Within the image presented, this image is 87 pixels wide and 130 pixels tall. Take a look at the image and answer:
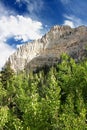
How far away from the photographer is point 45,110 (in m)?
46.0

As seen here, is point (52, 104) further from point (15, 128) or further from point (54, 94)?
point (15, 128)

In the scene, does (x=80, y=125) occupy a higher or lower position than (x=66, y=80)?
lower

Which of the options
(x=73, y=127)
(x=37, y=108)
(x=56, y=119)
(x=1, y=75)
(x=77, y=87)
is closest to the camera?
(x=73, y=127)

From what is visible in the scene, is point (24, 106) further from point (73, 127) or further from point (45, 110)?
point (73, 127)

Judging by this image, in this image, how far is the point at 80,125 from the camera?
39.0m

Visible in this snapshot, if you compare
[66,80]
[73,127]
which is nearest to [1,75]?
[66,80]

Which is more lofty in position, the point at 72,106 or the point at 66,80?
the point at 66,80

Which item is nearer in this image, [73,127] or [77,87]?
[73,127]

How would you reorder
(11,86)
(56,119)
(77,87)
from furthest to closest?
1. (11,86)
2. (77,87)
3. (56,119)

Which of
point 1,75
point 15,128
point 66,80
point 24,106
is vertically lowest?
point 15,128

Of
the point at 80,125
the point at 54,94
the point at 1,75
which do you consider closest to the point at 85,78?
the point at 54,94

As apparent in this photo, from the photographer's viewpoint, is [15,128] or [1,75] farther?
[1,75]

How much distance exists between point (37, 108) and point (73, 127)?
909 centimetres

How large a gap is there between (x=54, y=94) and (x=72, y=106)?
12.3ft
